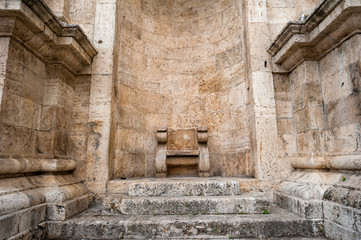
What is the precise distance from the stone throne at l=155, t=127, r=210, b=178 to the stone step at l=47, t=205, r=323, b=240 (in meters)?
1.79

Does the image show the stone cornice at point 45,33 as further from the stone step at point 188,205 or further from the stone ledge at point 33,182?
the stone step at point 188,205

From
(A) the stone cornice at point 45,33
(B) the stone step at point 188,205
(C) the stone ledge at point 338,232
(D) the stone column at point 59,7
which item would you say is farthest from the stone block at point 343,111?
(D) the stone column at point 59,7

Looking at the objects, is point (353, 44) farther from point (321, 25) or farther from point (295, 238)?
point (295, 238)

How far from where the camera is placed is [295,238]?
2.43 meters

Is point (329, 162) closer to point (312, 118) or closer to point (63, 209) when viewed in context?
point (312, 118)

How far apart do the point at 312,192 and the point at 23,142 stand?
140 inches

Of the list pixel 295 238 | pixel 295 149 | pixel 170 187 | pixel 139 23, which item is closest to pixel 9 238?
pixel 170 187

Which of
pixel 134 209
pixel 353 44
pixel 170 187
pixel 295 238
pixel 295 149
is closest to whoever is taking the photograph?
pixel 295 238

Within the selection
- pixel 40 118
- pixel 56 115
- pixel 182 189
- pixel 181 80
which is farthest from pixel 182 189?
pixel 181 80

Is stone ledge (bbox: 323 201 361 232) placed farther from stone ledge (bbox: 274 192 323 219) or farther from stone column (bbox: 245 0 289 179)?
stone column (bbox: 245 0 289 179)

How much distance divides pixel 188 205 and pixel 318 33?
9.00 ft

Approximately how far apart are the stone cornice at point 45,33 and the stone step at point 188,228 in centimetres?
218

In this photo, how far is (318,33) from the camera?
2.92 meters

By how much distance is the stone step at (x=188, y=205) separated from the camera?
281 cm
